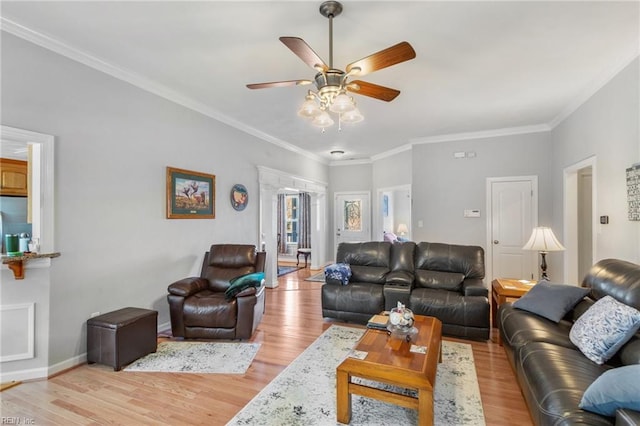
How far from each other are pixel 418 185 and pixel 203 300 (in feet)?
14.5

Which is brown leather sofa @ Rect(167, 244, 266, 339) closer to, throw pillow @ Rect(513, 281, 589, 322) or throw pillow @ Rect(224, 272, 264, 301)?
throw pillow @ Rect(224, 272, 264, 301)

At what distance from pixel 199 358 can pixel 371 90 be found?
286 centimetres

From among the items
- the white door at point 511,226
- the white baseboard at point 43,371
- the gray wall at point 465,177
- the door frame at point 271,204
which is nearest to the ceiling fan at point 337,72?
the white baseboard at point 43,371

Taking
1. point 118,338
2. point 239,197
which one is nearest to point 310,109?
point 118,338

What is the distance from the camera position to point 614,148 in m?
3.16

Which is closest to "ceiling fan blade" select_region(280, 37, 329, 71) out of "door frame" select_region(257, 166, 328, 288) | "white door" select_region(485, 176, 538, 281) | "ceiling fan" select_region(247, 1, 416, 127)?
"ceiling fan" select_region(247, 1, 416, 127)

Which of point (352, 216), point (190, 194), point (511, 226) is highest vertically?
point (190, 194)

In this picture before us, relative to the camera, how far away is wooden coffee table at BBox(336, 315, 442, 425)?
1.79 m

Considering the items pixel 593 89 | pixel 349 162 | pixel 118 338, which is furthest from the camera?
pixel 349 162

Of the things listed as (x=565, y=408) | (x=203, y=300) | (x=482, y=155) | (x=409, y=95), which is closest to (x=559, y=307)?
(x=565, y=408)

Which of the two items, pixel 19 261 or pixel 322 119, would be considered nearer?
pixel 19 261

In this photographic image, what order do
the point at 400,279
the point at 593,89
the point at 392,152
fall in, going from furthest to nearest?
the point at 392,152, the point at 400,279, the point at 593,89

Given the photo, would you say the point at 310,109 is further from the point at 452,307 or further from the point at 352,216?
the point at 352,216

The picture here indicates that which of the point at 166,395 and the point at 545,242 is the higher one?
the point at 545,242
